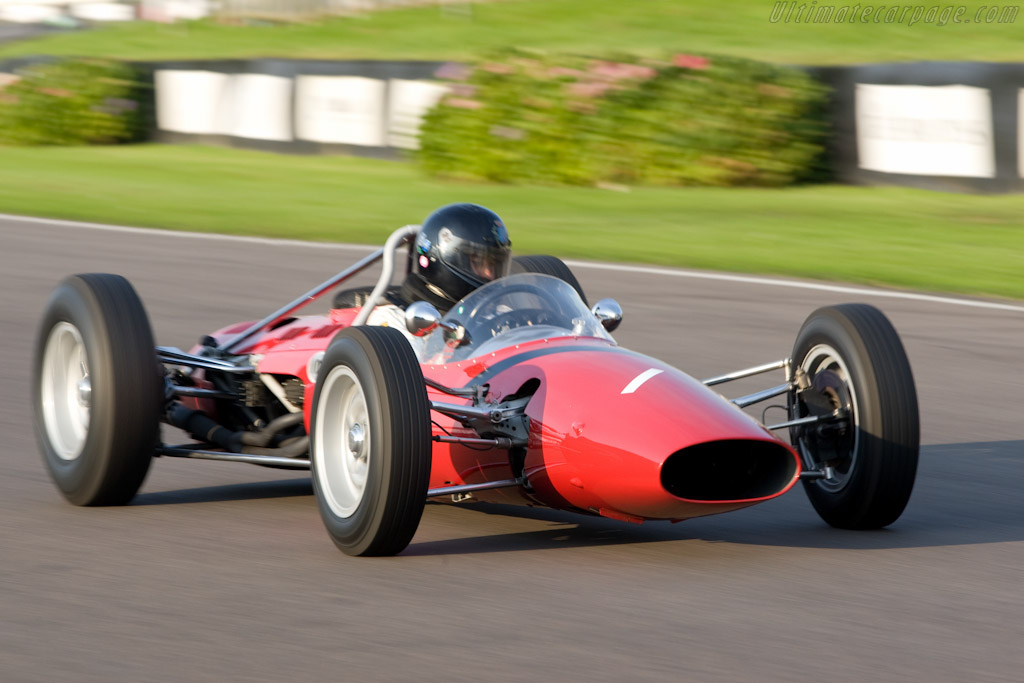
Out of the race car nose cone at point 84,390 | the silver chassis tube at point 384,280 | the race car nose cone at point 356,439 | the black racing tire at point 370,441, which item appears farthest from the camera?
the silver chassis tube at point 384,280

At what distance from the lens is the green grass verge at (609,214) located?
1367 centimetres

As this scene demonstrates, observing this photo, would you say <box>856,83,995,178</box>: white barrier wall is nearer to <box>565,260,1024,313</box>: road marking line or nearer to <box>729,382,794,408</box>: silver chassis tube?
<box>565,260,1024,313</box>: road marking line

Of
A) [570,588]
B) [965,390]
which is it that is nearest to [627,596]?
[570,588]

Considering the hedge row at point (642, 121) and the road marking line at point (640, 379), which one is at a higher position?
the road marking line at point (640, 379)

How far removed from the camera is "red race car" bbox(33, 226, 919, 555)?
515cm

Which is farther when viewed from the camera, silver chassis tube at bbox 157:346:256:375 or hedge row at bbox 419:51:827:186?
hedge row at bbox 419:51:827:186

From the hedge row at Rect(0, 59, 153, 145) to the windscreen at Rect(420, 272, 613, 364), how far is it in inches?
752

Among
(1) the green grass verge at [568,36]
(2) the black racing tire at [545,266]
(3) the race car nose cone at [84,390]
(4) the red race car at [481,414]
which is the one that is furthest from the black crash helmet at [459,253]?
(1) the green grass verge at [568,36]

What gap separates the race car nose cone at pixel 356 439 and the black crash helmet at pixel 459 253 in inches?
36.0

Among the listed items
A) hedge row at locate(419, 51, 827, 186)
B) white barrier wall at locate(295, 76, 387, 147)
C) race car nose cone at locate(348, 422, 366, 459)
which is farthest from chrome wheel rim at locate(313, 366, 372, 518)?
white barrier wall at locate(295, 76, 387, 147)

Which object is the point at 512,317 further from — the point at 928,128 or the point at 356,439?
the point at 928,128

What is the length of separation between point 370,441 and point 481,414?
434 mm

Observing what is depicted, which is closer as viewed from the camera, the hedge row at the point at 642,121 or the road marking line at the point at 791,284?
the road marking line at the point at 791,284

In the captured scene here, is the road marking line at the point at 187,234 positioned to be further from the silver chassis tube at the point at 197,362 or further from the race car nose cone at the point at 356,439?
the race car nose cone at the point at 356,439
